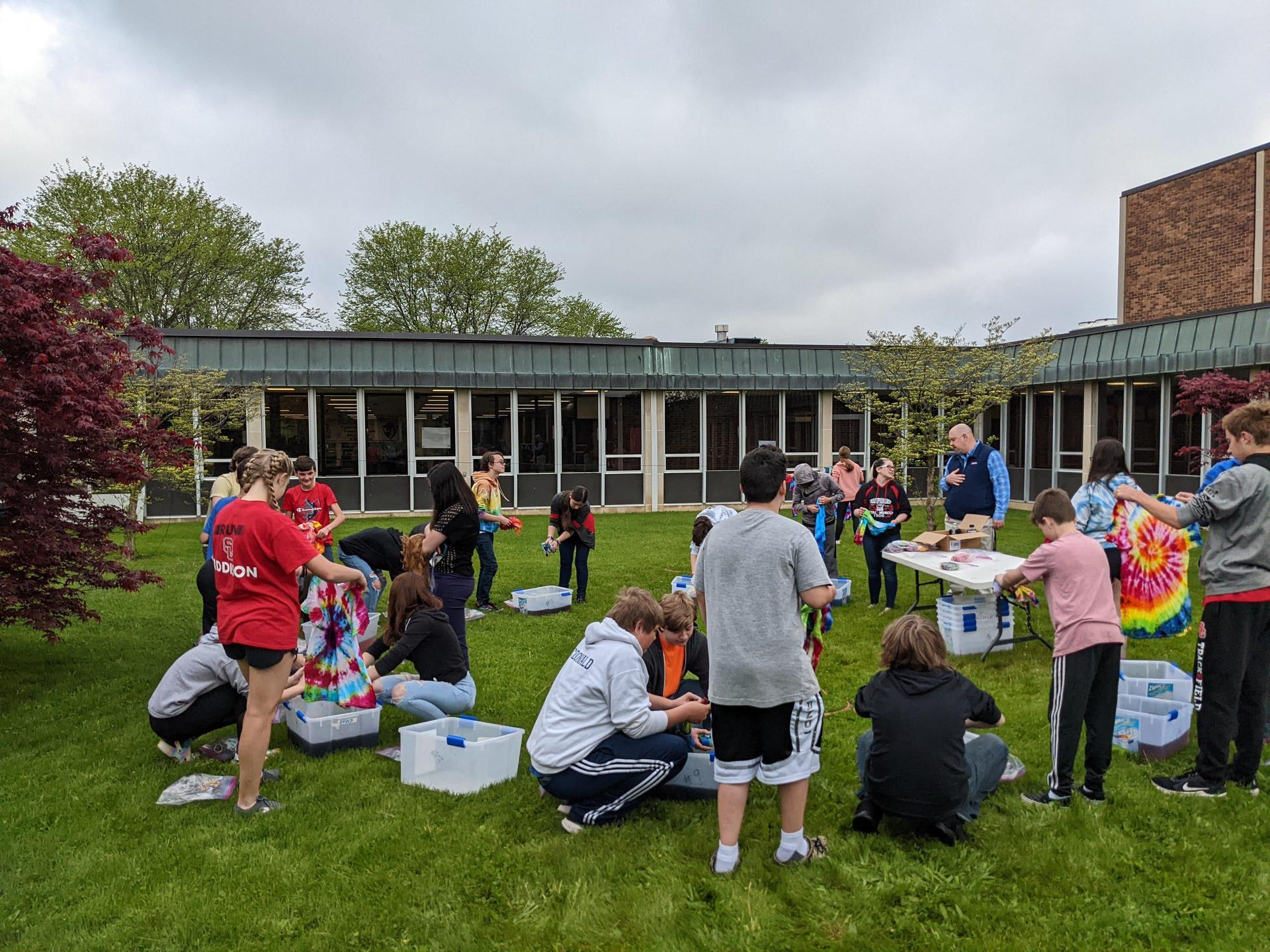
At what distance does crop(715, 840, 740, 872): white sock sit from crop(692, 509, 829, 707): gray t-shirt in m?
0.64

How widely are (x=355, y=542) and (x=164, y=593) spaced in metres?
4.14

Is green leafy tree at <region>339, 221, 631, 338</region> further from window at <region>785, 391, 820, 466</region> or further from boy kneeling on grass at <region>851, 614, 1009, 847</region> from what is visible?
boy kneeling on grass at <region>851, 614, 1009, 847</region>

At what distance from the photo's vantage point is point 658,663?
14.9ft

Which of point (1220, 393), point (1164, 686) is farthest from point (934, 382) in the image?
point (1164, 686)

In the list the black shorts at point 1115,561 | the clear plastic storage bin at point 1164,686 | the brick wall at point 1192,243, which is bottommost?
the clear plastic storage bin at point 1164,686

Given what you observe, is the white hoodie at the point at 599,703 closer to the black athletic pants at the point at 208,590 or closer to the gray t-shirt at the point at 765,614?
the gray t-shirt at the point at 765,614

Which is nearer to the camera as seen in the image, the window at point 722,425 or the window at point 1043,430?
the window at point 1043,430

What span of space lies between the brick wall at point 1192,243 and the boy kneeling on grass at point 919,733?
2549 centimetres

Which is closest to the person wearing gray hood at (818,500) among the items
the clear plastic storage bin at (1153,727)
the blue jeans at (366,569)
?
the clear plastic storage bin at (1153,727)

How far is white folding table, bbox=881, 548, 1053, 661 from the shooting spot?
21.4 ft

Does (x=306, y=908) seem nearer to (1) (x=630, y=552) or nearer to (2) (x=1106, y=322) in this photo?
(1) (x=630, y=552)

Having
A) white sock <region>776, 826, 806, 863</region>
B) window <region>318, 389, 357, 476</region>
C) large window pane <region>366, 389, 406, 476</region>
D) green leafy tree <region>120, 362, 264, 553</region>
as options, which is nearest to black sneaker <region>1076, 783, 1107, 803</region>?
white sock <region>776, 826, 806, 863</region>

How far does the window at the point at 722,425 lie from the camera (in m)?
20.8

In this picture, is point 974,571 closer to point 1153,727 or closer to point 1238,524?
point 1153,727
